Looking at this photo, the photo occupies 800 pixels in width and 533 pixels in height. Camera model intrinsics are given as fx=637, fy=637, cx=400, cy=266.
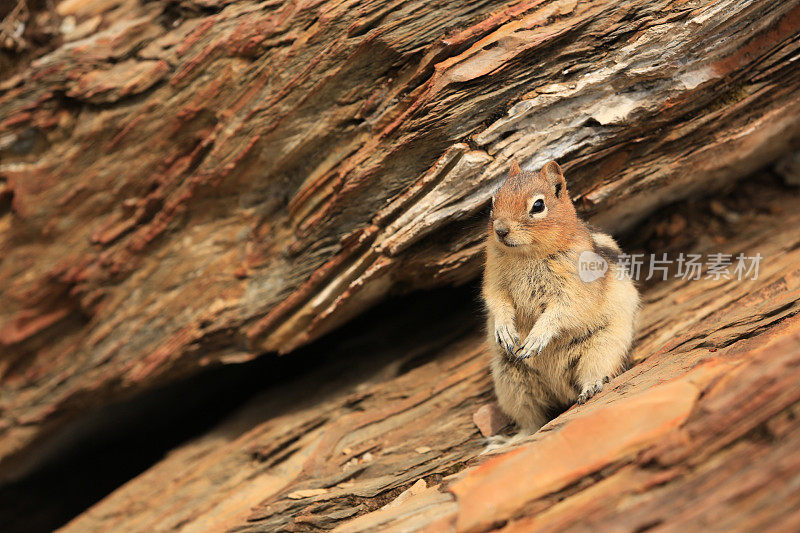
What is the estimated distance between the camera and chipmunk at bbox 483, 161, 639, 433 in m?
A: 5.86

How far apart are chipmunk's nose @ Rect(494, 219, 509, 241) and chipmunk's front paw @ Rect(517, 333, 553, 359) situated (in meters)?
0.96

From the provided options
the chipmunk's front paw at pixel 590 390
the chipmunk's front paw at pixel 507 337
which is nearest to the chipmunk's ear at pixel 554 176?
the chipmunk's front paw at pixel 507 337

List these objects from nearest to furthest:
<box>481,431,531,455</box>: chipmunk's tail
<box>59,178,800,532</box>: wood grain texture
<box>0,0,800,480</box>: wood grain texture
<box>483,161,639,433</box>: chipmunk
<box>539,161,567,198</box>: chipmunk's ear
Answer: <box>59,178,800,532</box>: wood grain texture
<box>483,161,639,433</box>: chipmunk
<box>539,161,567,198</box>: chipmunk's ear
<box>481,431,531,455</box>: chipmunk's tail
<box>0,0,800,480</box>: wood grain texture

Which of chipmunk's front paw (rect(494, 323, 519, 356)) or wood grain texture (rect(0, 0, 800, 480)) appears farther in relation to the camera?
wood grain texture (rect(0, 0, 800, 480))

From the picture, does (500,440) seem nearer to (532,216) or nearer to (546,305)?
(546,305)

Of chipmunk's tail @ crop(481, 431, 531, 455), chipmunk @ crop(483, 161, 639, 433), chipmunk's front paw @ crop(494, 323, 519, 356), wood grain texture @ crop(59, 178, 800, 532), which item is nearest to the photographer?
wood grain texture @ crop(59, 178, 800, 532)

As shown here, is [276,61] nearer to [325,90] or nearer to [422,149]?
[325,90]

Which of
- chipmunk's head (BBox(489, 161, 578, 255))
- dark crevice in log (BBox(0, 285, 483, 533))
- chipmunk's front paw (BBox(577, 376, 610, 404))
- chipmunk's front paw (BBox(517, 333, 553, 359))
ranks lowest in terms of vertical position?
dark crevice in log (BBox(0, 285, 483, 533))

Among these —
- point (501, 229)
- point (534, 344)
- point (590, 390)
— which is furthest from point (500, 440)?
point (501, 229)

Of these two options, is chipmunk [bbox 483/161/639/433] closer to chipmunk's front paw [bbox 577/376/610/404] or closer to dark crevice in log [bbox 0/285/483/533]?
chipmunk's front paw [bbox 577/376/610/404]

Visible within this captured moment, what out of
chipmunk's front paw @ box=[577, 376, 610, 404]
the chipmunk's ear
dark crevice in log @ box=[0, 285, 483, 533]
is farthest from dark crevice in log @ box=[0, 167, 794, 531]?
chipmunk's front paw @ box=[577, 376, 610, 404]

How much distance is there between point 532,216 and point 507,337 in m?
1.16

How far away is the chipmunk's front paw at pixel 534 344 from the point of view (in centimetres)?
580

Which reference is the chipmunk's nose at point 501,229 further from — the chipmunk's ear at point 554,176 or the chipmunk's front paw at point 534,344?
the chipmunk's front paw at point 534,344
